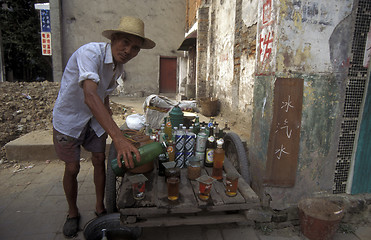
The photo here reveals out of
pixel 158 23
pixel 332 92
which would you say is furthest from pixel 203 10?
pixel 332 92

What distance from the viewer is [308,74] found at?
7.66 feet

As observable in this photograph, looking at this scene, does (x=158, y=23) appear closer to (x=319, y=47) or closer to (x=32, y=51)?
(x=32, y=51)

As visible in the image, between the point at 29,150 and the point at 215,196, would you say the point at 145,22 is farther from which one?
the point at 215,196

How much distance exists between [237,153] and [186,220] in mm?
1231

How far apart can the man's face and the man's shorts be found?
0.77 metres

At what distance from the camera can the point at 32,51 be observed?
16.4m

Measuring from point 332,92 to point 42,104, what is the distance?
22.6ft

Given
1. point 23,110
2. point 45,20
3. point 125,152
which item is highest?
point 45,20

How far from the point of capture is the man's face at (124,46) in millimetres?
2129

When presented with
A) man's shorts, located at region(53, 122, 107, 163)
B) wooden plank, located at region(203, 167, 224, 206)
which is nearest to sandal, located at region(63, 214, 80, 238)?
man's shorts, located at region(53, 122, 107, 163)

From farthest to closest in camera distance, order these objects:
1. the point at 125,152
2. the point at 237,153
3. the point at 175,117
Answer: the point at 175,117 < the point at 237,153 < the point at 125,152

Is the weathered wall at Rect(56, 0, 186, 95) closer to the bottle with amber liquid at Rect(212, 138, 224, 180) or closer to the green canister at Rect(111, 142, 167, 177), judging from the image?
the bottle with amber liquid at Rect(212, 138, 224, 180)

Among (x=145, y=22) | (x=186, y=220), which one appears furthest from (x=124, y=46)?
(x=145, y=22)

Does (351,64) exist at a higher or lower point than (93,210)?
higher
